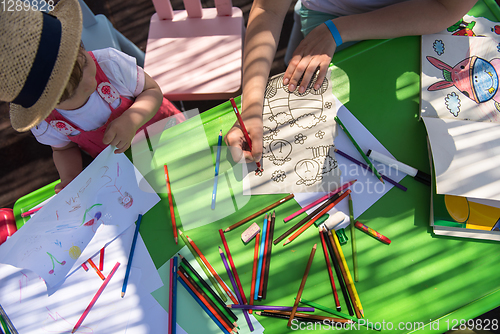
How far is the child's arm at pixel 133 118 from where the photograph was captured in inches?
32.5

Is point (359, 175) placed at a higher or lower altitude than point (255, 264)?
higher

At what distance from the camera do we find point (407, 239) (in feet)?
2.49

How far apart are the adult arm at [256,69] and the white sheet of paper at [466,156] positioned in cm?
47

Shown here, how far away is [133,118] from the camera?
2.86 ft

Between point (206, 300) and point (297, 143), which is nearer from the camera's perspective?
point (206, 300)

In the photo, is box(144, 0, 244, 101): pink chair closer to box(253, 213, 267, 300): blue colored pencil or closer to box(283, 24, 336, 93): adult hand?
box(283, 24, 336, 93): adult hand

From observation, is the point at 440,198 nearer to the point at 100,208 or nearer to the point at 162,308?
the point at 162,308

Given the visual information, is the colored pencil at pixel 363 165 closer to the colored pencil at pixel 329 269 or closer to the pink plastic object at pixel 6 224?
the colored pencil at pixel 329 269

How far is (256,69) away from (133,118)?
400 millimetres

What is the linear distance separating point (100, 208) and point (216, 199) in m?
0.34

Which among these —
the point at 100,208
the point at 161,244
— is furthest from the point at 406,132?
the point at 100,208

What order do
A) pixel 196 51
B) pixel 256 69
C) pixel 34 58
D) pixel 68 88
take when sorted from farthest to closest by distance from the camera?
pixel 196 51 → pixel 256 69 → pixel 68 88 → pixel 34 58

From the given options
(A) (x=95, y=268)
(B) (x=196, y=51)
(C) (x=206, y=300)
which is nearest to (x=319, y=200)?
(C) (x=206, y=300)

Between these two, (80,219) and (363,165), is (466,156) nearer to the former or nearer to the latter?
(363,165)
